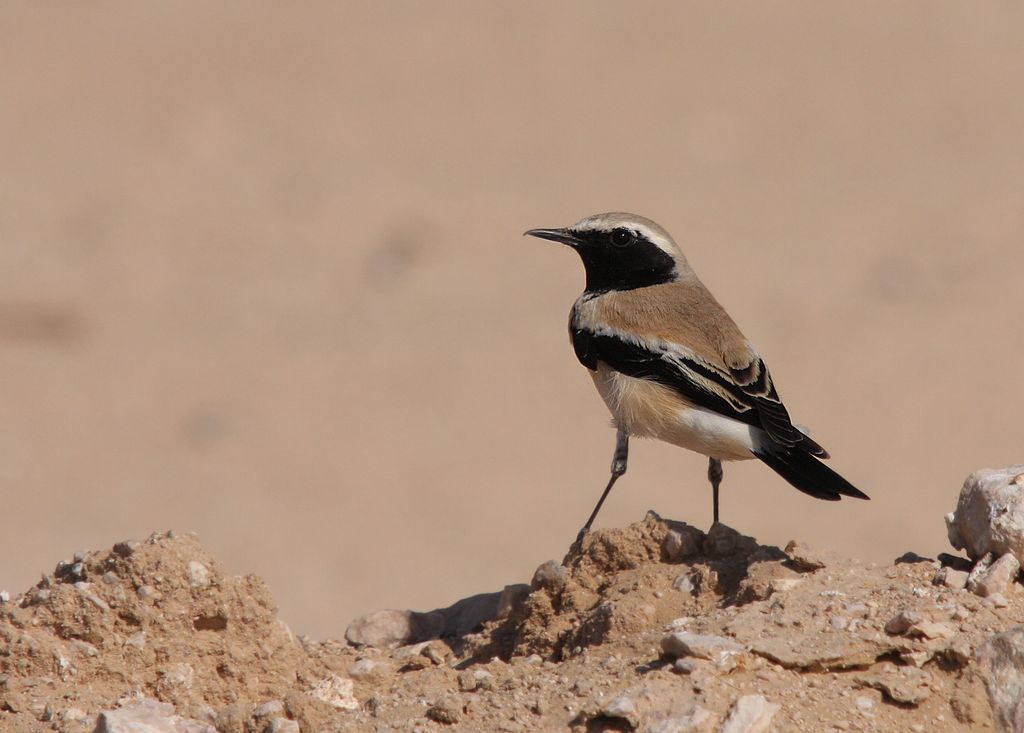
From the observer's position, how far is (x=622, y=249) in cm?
996

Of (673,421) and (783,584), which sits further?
(673,421)

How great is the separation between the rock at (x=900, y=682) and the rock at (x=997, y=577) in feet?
2.31

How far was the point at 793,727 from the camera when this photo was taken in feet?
18.4

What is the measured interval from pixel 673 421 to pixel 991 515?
7.33ft

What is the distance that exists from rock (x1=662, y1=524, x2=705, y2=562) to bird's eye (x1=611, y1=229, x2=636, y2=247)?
285cm

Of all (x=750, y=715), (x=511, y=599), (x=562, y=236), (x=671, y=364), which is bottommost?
(x=750, y=715)

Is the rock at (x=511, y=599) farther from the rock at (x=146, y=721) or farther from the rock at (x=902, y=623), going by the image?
the rock at (x=902, y=623)

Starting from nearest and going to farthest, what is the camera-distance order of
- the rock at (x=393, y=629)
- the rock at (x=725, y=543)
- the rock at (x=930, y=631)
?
the rock at (x=930, y=631)
the rock at (x=725, y=543)
the rock at (x=393, y=629)

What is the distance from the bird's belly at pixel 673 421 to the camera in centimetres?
843

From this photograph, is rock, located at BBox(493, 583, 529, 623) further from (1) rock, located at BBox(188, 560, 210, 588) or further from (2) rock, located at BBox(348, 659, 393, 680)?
(1) rock, located at BBox(188, 560, 210, 588)

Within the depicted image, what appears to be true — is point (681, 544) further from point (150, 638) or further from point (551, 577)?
point (150, 638)

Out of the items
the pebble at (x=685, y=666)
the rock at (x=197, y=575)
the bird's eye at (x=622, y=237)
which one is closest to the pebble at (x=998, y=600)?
the pebble at (x=685, y=666)

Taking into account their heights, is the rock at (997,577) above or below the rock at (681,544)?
below

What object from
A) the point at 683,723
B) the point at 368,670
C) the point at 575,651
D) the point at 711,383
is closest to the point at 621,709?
the point at 683,723
